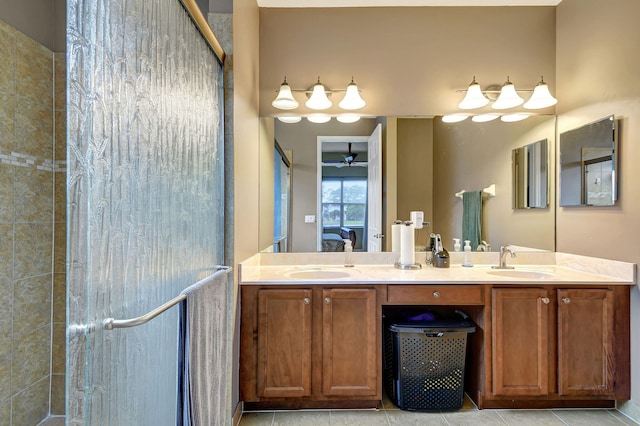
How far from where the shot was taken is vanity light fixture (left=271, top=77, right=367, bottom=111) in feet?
7.73

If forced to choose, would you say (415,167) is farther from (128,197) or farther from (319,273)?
(128,197)

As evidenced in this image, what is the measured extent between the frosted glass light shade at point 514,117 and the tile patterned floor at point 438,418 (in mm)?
2019

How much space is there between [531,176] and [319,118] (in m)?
1.70

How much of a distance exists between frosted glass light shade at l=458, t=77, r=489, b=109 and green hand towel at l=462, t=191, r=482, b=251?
66 cm

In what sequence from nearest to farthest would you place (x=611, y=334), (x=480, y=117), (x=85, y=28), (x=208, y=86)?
(x=85, y=28) < (x=208, y=86) < (x=611, y=334) < (x=480, y=117)

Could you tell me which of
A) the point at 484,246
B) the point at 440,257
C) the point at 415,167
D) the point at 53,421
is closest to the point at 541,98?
the point at 415,167

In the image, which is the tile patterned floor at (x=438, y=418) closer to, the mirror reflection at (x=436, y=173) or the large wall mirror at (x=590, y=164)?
the mirror reflection at (x=436, y=173)

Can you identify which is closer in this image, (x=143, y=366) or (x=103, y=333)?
(x=103, y=333)

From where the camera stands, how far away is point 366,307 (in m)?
1.95

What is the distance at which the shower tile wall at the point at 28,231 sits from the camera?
1701 mm

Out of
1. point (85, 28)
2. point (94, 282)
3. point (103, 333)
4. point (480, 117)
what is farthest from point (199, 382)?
point (480, 117)

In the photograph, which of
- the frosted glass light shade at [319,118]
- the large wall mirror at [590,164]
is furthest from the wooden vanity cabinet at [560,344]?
the frosted glass light shade at [319,118]

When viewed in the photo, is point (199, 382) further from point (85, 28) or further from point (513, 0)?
point (513, 0)

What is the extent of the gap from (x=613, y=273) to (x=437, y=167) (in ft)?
4.17
